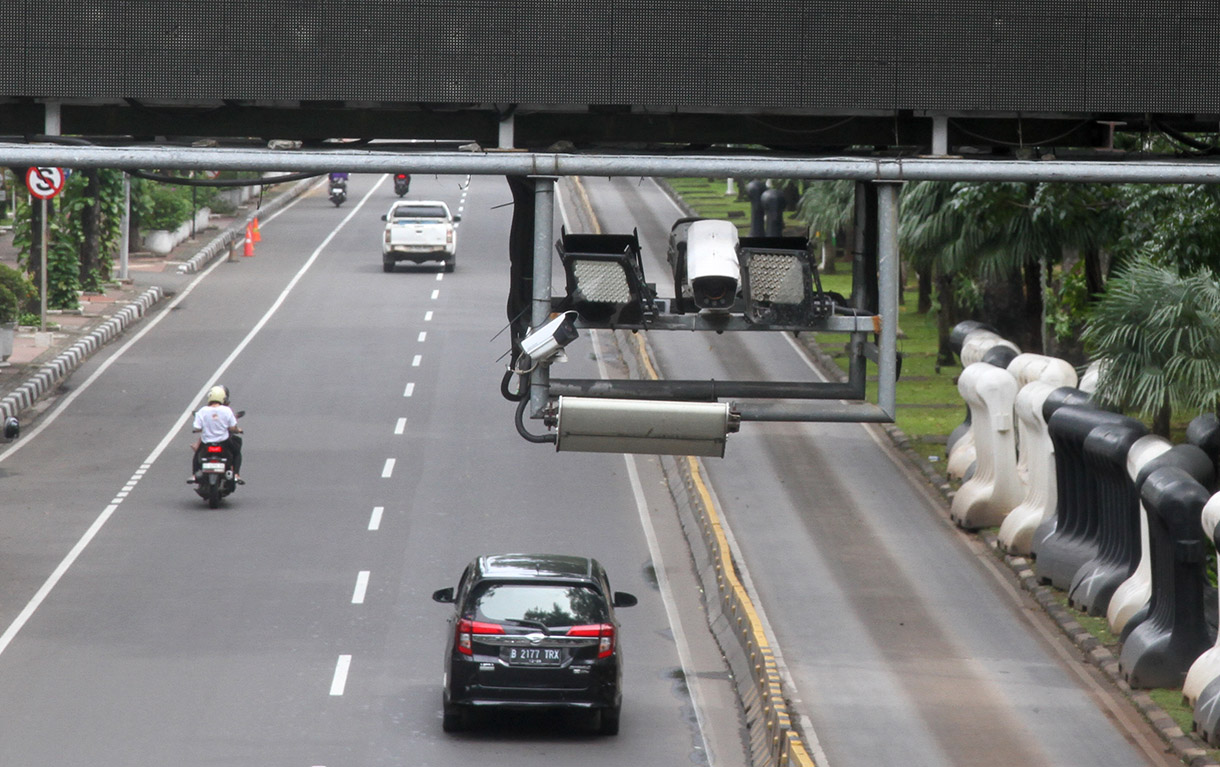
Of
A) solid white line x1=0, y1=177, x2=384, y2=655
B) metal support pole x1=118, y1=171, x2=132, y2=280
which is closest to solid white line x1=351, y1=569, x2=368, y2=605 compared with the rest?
solid white line x1=0, y1=177, x2=384, y2=655

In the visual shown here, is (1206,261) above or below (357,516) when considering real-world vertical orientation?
above

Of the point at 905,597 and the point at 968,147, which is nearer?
the point at 968,147

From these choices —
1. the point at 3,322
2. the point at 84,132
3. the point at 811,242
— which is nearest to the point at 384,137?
the point at 84,132

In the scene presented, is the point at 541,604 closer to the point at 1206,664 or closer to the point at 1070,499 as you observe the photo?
the point at 1206,664

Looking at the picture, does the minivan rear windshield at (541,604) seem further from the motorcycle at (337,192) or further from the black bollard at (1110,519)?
the motorcycle at (337,192)

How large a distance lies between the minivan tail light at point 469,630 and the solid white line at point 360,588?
576 cm

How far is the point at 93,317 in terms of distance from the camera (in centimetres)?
4647

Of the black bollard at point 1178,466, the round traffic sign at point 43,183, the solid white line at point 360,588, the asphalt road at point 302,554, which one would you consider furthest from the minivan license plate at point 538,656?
the round traffic sign at point 43,183

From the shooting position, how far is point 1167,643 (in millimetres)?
20375

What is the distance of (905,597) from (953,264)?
11177 mm

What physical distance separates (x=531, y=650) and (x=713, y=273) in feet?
23.9

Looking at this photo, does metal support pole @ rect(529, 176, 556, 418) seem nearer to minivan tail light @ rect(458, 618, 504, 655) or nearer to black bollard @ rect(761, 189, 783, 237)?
minivan tail light @ rect(458, 618, 504, 655)

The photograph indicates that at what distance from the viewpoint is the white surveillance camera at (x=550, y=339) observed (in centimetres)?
1123

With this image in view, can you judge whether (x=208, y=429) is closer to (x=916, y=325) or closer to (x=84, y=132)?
(x=84, y=132)
